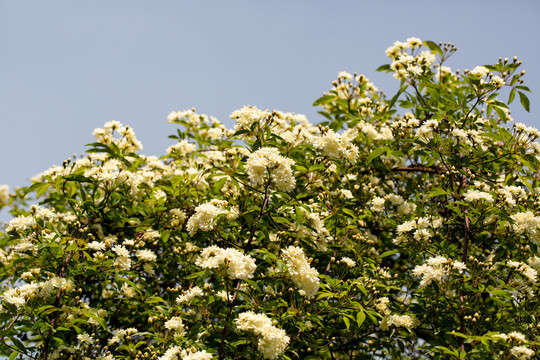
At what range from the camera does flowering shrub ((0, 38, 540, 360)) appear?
3398 millimetres

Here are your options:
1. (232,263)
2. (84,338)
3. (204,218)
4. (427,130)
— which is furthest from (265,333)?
(427,130)

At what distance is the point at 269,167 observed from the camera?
333 cm

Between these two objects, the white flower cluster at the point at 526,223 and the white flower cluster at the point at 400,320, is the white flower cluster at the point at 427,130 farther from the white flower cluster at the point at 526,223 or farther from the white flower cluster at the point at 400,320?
the white flower cluster at the point at 400,320

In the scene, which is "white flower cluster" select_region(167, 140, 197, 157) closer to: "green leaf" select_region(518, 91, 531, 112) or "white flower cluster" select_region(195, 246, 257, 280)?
"white flower cluster" select_region(195, 246, 257, 280)

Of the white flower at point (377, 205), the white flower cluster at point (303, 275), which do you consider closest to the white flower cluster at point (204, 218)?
the white flower cluster at point (303, 275)

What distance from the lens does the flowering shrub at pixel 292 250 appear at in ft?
11.1

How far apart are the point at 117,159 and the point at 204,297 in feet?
6.48

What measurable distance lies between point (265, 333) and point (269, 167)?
1.12 metres

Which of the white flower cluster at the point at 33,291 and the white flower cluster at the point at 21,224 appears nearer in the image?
the white flower cluster at the point at 33,291

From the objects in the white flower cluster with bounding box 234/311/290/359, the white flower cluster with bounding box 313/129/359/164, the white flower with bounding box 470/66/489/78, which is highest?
the white flower with bounding box 470/66/489/78

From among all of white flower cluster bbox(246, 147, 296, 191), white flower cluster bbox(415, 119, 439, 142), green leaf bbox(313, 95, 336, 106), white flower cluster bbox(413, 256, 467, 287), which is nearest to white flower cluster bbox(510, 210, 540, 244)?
white flower cluster bbox(413, 256, 467, 287)

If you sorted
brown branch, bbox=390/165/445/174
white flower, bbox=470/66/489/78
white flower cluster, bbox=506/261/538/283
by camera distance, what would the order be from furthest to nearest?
brown branch, bbox=390/165/445/174 → white flower, bbox=470/66/489/78 → white flower cluster, bbox=506/261/538/283

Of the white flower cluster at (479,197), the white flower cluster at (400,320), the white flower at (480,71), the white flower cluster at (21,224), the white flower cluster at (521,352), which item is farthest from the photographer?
the white flower at (480,71)

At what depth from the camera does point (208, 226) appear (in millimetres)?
3498
